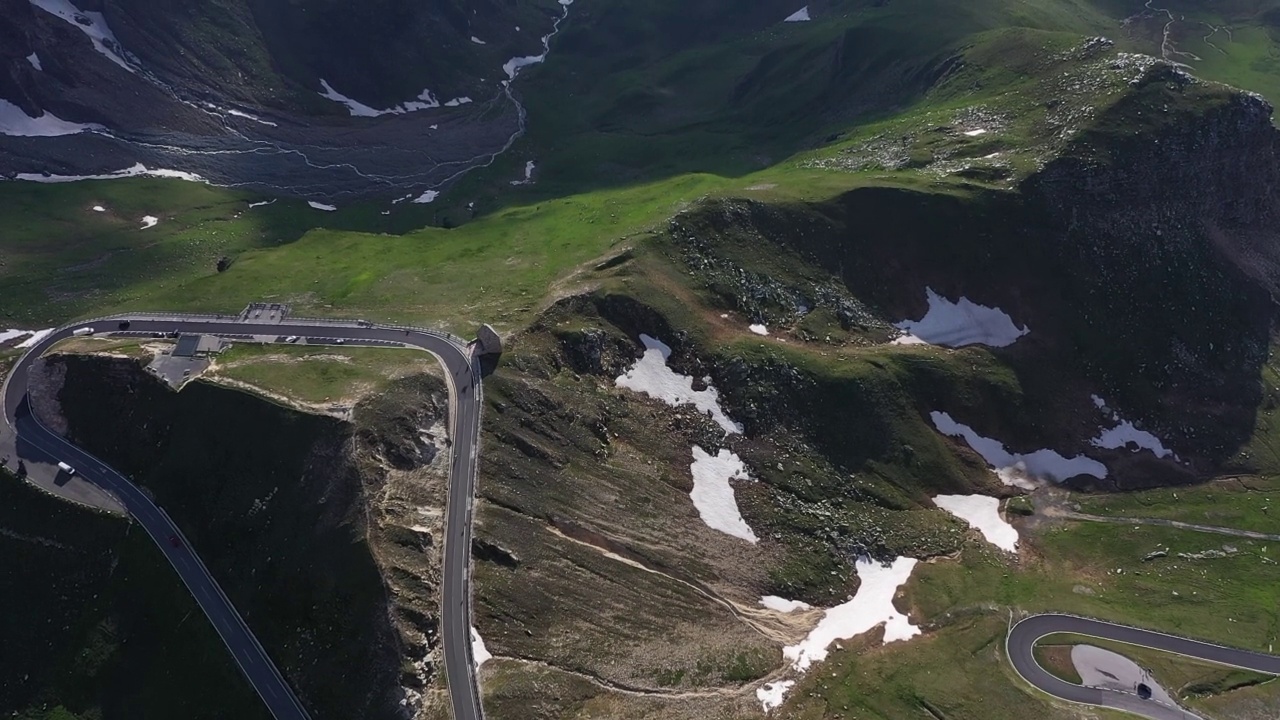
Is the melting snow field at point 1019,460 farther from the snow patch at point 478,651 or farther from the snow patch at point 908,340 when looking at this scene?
the snow patch at point 478,651

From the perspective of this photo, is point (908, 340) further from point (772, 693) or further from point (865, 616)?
point (772, 693)

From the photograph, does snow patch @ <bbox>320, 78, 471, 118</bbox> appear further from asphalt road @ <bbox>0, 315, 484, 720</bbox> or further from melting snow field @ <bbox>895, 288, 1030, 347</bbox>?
melting snow field @ <bbox>895, 288, 1030, 347</bbox>

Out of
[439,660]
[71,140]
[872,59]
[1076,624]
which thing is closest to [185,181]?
[71,140]

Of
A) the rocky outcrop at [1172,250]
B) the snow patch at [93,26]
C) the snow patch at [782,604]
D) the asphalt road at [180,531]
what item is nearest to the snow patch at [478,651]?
the asphalt road at [180,531]

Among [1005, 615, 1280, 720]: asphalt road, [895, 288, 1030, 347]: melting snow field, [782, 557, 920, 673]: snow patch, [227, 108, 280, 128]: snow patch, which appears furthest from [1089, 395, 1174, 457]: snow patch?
[227, 108, 280, 128]: snow patch

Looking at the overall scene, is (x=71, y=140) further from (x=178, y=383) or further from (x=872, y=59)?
(x=872, y=59)
